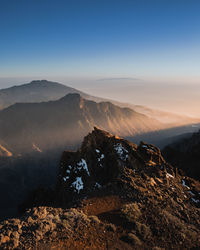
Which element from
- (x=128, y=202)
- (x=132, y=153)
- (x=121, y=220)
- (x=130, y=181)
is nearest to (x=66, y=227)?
(x=121, y=220)

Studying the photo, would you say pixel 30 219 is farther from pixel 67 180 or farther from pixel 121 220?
pixel 67 180

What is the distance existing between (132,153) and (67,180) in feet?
32.7

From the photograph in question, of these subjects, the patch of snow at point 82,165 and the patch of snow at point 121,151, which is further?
the patch of snow at point 82,165

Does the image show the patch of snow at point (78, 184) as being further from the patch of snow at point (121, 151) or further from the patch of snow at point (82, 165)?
the patch of snow at point (121, 151)

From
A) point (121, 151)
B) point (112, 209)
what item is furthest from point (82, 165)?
point (112, 209)

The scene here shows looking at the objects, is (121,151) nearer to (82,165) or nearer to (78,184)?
(82,165)

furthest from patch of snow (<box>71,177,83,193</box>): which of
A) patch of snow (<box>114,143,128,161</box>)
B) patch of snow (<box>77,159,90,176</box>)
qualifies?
patch of snow (<box>114,143,128,161</box>)

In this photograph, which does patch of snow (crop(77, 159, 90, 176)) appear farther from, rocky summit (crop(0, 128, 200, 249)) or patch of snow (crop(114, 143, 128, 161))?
patch of snow (crop(114, 143, 128, 161))

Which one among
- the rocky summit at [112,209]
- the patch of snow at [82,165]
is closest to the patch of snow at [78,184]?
the rocky summit at [112,209]

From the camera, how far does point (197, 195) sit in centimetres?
2150

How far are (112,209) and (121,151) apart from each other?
31.4 feet

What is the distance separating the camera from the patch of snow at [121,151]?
22028 mm

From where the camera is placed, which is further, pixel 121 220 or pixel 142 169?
pixel 142 169

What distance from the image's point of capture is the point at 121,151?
2284 centimetres
